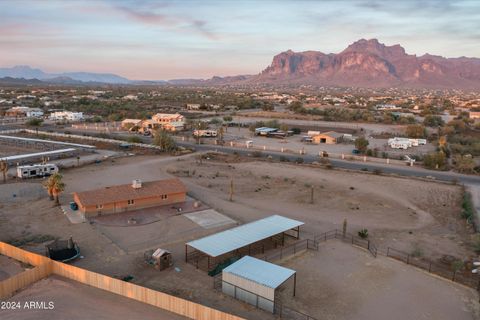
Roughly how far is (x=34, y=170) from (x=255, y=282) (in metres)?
33.3

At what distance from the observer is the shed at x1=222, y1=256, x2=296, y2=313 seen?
1891 centimetres

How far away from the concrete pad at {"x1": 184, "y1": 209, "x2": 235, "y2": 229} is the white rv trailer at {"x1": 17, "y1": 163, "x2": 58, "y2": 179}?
20640 mm


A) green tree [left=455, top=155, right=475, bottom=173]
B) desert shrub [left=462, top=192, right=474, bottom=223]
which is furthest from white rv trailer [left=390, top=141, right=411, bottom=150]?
desert shrub [left=462, top=192, right=474, bottom=223]

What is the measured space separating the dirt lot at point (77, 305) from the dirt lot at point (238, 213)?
2.32 m

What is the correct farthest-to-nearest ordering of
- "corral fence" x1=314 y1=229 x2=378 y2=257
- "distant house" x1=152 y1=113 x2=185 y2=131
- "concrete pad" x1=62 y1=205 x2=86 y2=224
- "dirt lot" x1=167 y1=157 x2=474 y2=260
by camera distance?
1. "distant house" x1=152 y1=113 x2=185 y2=131
2. "concrete pad" x1=62 y1=205 x2=86 y2=224
3. "dirt lot" x1=167 y1=157 x2=474 y2=260
4. "corral fence" x1=314 y1=229 x2=378 y2=257

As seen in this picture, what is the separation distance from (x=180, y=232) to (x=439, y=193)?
26.8 metres

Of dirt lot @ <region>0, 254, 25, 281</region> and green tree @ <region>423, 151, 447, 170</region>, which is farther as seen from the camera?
green tree @ <region>423, 151, 447, 170</region>

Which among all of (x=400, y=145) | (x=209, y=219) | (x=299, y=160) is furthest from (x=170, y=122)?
(x=209, y=219)

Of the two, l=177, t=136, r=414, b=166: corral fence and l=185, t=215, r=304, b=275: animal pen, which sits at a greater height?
l=185, t=215, r=304, b=275: animal pen

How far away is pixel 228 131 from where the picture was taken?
87.5m

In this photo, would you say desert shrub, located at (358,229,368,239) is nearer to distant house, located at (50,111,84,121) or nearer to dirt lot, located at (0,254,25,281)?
dirt lot, located at (0,254,25,281)

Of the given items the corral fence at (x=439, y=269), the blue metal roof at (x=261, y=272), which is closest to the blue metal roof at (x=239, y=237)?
the blue metal roof at (x=261, y=272)

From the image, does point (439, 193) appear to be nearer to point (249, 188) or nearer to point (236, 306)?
point (249, 188)

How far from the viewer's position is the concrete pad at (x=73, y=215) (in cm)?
3020
